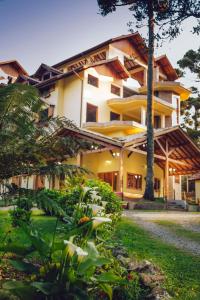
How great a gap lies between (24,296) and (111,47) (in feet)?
96.0

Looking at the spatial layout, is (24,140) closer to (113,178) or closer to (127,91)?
(113,178)

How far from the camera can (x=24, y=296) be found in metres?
3.07

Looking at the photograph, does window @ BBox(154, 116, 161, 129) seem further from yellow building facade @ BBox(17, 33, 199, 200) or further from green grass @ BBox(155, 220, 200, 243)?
green grass @ BBox(155, 220, 200, 243)

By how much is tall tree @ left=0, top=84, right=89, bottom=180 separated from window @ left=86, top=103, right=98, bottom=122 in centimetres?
1970

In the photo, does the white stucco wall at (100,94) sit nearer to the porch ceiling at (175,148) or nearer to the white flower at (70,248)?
the porch ceiling at (175,148)

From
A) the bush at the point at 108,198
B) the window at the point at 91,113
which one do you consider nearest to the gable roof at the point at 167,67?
the window at the point at 91,113

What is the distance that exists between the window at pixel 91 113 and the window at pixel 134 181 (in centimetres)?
Answer: 591

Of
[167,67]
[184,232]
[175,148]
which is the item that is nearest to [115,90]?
[175,148]

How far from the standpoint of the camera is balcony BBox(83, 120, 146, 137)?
2503 centimetres

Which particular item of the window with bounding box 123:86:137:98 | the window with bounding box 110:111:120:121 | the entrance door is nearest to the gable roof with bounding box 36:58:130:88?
the window with bounding box 123:86:137:98

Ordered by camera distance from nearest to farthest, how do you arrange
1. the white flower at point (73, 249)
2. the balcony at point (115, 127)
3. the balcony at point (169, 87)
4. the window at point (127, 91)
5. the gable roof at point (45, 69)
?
the white flower at point (73, 249), the balcony at point (115, 127), the gable roof at point (45, 69), the balcony at point (169, 87), the window at point (127, 91)

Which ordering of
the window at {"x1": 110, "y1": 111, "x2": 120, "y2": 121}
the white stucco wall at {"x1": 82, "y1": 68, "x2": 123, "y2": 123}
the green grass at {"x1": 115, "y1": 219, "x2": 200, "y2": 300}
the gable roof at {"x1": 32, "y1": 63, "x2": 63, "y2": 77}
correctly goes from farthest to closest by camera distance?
the gable roof at {"x1": 32, "y1": 63, "x2": 63, "y2": 77}, the window at {"x1": 110, "y1": 111, "x2": 120, "y2": 121}, the white stucco wall at {"x1": 82, "y1": 68, "x2": 123, "y2": 123}, the green grass at {"x1": 115, "y1": 219, "x2": 200, "y2": 300}

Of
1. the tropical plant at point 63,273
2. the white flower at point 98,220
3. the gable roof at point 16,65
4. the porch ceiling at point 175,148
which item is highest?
the gable roof at point 16,65

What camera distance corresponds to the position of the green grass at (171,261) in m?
4.74
